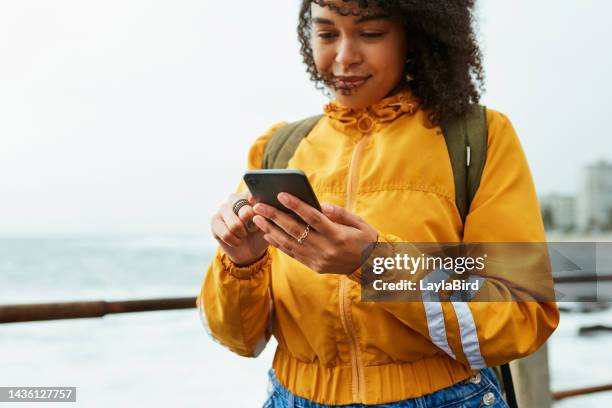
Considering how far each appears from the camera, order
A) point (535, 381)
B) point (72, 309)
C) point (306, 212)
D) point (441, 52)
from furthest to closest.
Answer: point (535, 381) < point (72, 309) < point (441, 52) < point (306, 212)

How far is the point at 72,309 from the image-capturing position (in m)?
1.47

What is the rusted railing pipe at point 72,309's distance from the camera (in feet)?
4.55

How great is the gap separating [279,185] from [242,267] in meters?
0.27

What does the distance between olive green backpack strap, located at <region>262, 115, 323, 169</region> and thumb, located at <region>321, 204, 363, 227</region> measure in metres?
0.34

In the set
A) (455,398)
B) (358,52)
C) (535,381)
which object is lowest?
(535,381)

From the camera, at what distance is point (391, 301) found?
1038 mm

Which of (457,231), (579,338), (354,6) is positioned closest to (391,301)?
(457,231)

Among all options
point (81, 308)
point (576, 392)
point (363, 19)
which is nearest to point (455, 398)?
point (363, 19)

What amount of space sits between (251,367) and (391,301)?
21.0 feet

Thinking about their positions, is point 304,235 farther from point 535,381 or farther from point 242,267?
point 535,381

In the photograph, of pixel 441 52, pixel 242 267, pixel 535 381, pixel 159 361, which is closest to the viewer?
pixel 242 267

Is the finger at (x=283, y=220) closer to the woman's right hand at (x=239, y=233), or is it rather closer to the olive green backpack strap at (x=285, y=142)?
the woman's right hand at (x=239, y=233)

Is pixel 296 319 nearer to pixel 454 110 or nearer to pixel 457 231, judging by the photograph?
pixel 457 231

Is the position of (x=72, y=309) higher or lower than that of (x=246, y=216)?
lower
